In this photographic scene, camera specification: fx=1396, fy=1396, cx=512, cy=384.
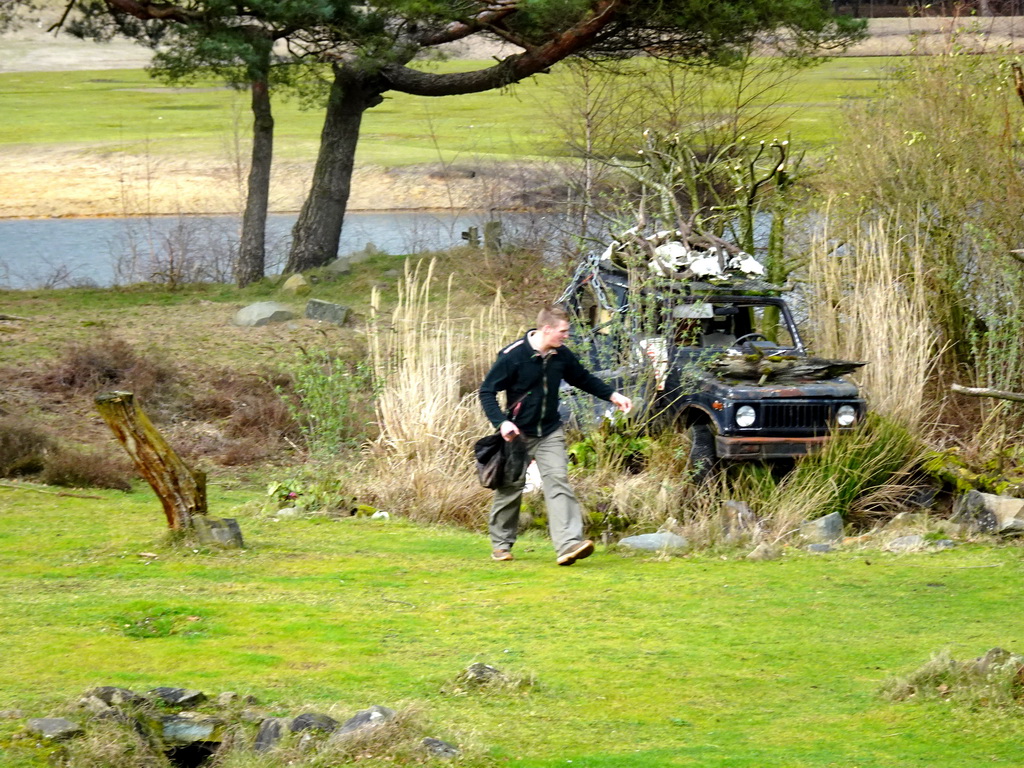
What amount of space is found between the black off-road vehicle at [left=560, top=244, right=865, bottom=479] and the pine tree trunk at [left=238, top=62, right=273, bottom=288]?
1173cm

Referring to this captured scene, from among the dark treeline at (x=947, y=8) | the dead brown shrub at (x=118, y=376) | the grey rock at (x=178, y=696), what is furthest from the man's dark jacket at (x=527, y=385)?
the dark treeline at (x=947, y=8)

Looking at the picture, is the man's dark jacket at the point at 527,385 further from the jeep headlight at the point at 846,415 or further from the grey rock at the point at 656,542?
the jeep headlight at the point at 846,415

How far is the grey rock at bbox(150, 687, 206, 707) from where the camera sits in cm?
550

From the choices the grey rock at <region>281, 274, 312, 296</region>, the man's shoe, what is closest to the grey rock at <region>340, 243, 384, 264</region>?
the grey rock at <region>281, 274, 312, 296</region>

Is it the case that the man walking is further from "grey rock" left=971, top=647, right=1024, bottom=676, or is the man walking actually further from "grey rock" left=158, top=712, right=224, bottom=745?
"grey rock" left=158, top=712, right=224, bottom=745

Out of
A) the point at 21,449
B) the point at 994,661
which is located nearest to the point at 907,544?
the point at 994,661

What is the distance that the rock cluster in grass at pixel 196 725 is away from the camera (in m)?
5.18

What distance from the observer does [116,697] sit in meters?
5.38

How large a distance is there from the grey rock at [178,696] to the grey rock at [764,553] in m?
5.27

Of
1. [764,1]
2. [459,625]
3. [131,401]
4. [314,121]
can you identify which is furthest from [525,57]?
[314,121]

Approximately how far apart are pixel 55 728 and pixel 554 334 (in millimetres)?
4731

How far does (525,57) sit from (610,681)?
1710 centimetres

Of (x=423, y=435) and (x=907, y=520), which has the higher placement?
(x=423, y=435)

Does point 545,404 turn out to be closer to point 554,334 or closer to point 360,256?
point 554,334
